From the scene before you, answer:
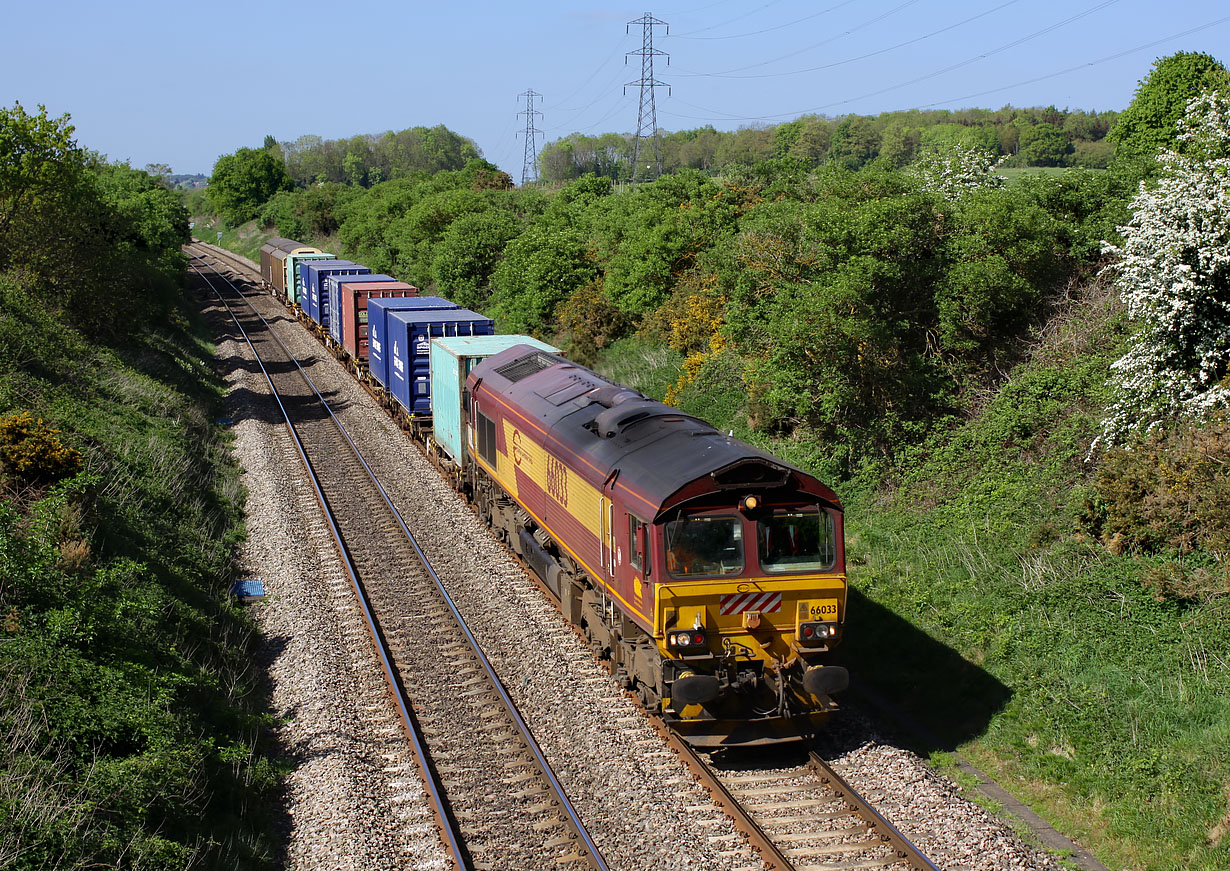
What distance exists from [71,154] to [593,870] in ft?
Answer: 99.9

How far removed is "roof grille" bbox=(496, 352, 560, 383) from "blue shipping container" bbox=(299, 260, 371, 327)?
81.1ft

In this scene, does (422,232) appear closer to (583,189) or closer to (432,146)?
(583,189)

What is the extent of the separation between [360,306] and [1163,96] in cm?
2760

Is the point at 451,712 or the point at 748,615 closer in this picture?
the point at 748,615

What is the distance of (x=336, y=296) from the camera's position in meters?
37.4

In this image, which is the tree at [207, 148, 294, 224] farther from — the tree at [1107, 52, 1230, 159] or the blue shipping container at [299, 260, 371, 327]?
the tree at [1107, 52, 1230, 159]

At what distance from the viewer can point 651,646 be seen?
38.4 feet

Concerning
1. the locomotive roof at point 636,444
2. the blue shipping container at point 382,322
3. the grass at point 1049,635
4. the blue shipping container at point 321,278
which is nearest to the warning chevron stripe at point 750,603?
the locomotive roof at point 636,444

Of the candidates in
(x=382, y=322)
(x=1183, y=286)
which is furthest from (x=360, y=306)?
(x=1183, y=286)

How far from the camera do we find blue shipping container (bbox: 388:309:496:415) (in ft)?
84.4

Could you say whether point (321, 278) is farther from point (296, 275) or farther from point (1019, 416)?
point (1019, 416)

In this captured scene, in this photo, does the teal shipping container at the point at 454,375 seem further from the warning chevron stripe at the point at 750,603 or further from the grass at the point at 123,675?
the warning chevron stripe at the point at 750,603

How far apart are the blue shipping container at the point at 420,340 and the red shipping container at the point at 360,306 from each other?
7293 millimetres

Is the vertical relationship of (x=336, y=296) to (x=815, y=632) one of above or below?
above
